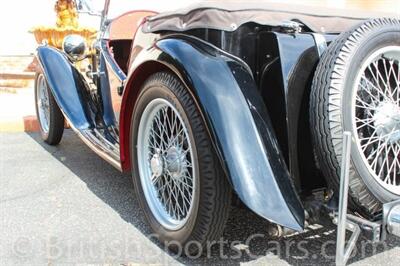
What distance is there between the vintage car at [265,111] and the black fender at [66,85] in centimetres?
135

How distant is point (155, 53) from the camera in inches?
100

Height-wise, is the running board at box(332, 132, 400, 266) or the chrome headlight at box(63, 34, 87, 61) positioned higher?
the chrome headlight at box(63, 34, 87, 61)

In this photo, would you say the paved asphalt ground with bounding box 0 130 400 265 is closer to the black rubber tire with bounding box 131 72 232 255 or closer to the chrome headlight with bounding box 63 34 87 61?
the black rubber tire with bounding box 131 72 232 255

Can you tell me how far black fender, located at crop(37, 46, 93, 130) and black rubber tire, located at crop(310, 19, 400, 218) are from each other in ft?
7.55

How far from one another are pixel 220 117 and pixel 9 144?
3487 mm

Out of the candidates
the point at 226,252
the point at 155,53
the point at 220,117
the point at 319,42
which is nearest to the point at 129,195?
the point at 226,252

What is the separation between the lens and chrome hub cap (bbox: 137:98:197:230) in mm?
2564

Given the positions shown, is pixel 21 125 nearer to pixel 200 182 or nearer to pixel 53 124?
pixel 53 124

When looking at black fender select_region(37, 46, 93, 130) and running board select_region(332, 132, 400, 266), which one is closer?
running board select_region(332, 132, 400, 266)

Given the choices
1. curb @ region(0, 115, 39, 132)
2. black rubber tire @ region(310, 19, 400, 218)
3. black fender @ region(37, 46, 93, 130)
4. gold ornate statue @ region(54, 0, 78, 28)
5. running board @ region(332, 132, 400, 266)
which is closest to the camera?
running board @ region(332, 132, 400, 266)

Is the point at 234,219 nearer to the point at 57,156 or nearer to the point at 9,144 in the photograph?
the point at 57,156

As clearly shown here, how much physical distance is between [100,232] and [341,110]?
1.64 meters

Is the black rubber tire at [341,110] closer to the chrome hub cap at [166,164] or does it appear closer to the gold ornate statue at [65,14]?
the chrome hub cap at [166,164]

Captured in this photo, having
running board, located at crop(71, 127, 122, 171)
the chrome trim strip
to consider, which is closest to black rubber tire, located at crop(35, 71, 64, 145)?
running board, located at crop(71, 127, 122, 171)
